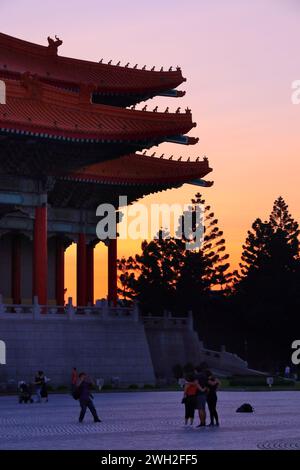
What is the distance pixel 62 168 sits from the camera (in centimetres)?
6162

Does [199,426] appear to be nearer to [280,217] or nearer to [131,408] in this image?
[131,408]

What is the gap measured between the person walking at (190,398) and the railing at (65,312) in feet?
76.5

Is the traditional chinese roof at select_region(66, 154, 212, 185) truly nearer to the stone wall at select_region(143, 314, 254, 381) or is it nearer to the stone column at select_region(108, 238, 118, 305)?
the stone column at select_region(108, 238, 118, 305)

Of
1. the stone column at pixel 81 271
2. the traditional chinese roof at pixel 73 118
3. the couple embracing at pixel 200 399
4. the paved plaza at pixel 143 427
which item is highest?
the traditional chinese roof at pixel 73 118

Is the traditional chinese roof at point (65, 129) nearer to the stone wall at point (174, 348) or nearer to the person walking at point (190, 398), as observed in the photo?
the stone wall at point (174, 348)

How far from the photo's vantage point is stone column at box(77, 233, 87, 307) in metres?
66.2

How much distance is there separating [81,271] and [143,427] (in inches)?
1307

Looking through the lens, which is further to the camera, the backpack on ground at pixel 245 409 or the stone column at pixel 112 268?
the stone column at pixel 112 268

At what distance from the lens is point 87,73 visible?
7175cm

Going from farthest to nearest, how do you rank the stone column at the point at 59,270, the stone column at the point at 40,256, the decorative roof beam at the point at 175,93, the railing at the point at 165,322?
the decorative roof beam at the point at 175,93 < the stone column at the point at 59,270 < the railing at the point at 165,322 < the stone column at the point at 40,256

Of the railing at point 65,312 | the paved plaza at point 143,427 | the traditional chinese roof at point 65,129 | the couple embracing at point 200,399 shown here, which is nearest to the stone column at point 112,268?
the railing at point 65,312

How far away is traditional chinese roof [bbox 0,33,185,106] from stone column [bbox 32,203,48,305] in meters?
9.62

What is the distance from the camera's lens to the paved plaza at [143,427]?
27.9 metres

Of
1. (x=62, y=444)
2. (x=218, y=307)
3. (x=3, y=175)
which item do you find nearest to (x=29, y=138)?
(x=3, y=175)
